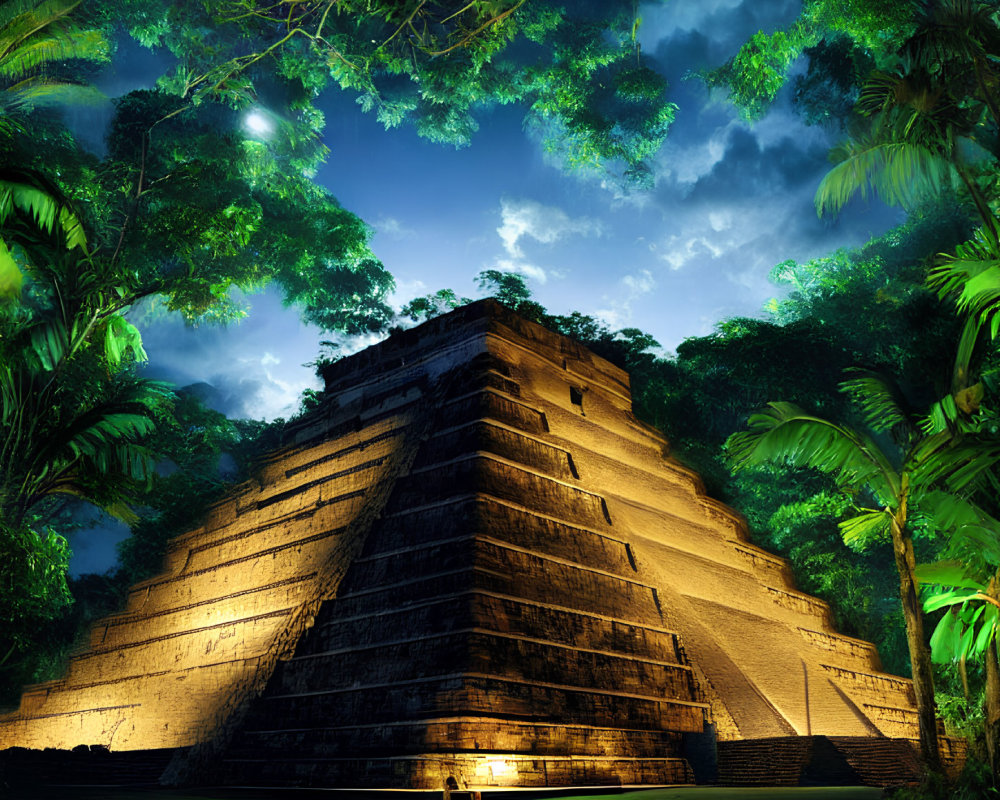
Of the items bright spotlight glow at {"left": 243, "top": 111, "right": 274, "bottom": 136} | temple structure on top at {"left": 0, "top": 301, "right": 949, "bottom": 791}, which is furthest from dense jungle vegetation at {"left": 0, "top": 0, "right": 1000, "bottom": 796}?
temple structure on top at {"left": 0, "top": 301, "right": 949, "bottom": 791}

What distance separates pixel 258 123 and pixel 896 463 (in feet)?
81.3

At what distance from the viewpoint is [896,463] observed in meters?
6.56

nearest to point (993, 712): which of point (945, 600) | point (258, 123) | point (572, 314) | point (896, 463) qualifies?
point (945, 600)

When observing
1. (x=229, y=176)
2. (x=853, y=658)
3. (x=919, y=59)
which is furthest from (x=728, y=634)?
(x=229, y=176)

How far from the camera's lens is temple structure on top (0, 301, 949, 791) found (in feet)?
22.1

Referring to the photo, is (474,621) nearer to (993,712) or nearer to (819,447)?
(819,447)

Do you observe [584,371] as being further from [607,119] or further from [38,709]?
[607,119]

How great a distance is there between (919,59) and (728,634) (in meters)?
6.99

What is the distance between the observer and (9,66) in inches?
333

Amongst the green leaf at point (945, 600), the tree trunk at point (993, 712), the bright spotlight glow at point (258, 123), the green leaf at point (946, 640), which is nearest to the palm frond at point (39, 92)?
the green leaf at point (945, 600)

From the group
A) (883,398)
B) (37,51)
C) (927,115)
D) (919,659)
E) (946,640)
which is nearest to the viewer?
(919,659)

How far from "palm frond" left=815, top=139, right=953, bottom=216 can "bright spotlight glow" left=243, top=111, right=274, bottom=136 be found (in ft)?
72.7

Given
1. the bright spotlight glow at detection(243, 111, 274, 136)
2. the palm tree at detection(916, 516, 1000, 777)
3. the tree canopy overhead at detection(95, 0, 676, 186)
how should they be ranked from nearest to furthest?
the palm tree at detection(916, 516, 1000, 777), the tree canopy overhead at detection(95, 0, 676, 186), the bright spotlight glow at detection(243, 111, 274, 136)

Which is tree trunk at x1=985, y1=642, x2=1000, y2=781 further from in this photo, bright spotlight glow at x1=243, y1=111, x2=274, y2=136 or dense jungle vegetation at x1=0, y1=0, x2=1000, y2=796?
bright spotlight glow at x1=243, y1=111, x2=274, y2=136
